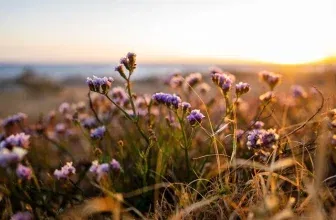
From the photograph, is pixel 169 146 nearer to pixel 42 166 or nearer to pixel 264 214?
pixel 42 166

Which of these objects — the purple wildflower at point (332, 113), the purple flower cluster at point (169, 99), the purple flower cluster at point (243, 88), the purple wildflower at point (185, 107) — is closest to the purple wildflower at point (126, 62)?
the purple flower cluster at point (169, 99)

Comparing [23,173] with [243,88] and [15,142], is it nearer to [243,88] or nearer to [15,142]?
[15,142]

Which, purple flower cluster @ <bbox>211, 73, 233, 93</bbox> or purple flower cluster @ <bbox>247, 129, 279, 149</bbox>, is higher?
purple flower cluster @ <bbox>211, 73, 233, 93</bbox>

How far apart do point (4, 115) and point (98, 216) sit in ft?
21.1

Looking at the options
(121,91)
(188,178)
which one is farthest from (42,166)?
(188,178)

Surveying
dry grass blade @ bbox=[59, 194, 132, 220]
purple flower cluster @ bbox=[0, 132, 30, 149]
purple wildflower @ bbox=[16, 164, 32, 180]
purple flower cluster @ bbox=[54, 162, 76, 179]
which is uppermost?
purple flower cluster @ bbox=[0, 132, 30, 149]

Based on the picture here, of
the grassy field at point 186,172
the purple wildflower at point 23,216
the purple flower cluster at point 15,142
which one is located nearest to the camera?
the grassy field at point 186,172

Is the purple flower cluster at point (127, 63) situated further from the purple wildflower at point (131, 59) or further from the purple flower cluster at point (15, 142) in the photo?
the purple flower cluster at point (15, 142)

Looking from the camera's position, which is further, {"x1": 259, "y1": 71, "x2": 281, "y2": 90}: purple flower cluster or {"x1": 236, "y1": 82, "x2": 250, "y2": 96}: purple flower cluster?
{"x1": 259, "y1": 71, "x2": 281, "y2": 90}: purple flower cluster

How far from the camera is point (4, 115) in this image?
8.66 metres

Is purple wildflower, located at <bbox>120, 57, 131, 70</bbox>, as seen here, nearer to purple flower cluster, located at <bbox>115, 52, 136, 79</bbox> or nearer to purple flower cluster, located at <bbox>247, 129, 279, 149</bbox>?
purple flower cluster, located at <bbox>115, 52, 136, 79</bbox>

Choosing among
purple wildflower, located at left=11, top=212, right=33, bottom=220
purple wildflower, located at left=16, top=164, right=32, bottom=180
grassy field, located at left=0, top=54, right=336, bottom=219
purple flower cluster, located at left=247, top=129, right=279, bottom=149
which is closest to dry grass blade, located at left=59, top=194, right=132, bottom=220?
grassy field, located at left=0, top=54, right=336, bottom=219

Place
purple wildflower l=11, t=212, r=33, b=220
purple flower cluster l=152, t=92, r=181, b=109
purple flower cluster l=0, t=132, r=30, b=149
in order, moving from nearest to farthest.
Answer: purple flower cluster l=0, t=132, r=30, b=149 < purple wildflower l=11, t=212, r=33, b=220 < purple flower cluster l=152, t=92, r=181, b=109

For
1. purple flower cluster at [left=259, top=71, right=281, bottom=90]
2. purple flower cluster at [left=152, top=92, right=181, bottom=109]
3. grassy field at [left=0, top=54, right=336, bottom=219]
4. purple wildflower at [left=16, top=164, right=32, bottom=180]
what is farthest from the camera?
purple flower cluster at [left=259, top=71, right=281, bottom=90]
